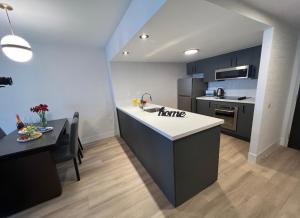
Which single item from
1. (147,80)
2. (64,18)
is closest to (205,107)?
(147,80)

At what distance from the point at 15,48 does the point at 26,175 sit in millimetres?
1497

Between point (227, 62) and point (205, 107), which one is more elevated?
point (227, 62)

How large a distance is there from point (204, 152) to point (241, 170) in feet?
3.25

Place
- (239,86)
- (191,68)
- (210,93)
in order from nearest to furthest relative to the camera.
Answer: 1. (239,86)
2. (210,93)
3. (191,68)

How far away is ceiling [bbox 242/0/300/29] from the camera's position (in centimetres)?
130

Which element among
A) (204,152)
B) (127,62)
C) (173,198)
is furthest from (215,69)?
(173,198)

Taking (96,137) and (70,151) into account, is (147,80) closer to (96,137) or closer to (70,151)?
(96,137)

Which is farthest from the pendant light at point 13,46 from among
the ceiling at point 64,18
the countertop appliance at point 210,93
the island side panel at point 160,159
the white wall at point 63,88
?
the countertop appliance at point 210,93

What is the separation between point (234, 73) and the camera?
→ 9.77 feet

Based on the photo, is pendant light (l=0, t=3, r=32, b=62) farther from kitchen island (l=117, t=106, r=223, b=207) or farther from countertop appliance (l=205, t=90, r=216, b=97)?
countertop appliance (l=205, t=90, r=216, b=97)

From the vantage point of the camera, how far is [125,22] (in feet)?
5.49

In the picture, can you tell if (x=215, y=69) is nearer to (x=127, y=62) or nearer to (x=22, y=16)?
(x=127, y=62)

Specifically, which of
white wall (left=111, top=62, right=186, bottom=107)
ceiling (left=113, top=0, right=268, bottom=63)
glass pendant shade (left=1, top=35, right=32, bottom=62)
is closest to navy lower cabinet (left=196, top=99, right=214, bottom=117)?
white wall (left=111, top=62, right=186, bottom=107)

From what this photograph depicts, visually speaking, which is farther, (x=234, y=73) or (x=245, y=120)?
(x=234, y=73)
